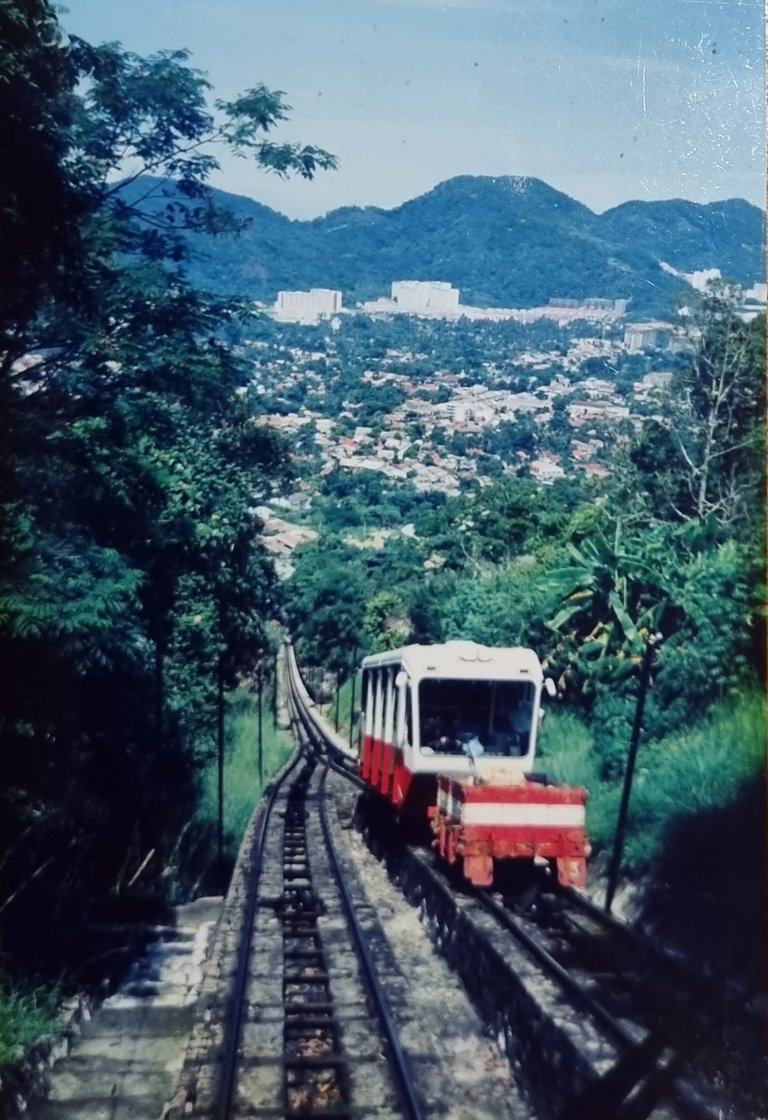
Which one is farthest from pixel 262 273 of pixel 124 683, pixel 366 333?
pixel 124 683

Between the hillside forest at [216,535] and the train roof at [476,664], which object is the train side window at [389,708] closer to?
the train roof at [476,664]

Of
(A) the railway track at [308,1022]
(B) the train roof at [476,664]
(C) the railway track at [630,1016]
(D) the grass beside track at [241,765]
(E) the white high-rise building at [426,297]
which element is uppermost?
(E) the white high-rise building at [426,297]

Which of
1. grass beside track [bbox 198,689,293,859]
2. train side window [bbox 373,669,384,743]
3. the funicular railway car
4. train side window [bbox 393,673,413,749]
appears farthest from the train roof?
grass beside track [bbox 198,689,293,859]

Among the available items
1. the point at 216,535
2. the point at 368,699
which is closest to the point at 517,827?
the point at 368,699

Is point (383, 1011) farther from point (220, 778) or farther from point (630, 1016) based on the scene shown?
point (220, 778)

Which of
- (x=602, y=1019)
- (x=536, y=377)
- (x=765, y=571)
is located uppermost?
(x=536, y=377)

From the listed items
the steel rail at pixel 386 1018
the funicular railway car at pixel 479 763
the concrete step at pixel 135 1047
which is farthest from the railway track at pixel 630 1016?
the concrete step at pixel 135 1047

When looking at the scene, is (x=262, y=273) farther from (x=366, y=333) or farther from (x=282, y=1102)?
(x=282, y=1102)
